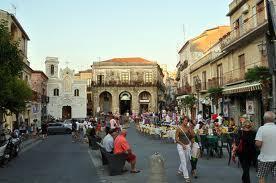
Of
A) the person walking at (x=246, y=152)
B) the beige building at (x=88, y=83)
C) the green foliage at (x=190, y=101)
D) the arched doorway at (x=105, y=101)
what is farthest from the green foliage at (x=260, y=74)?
the beige building at (x=88, y=83)

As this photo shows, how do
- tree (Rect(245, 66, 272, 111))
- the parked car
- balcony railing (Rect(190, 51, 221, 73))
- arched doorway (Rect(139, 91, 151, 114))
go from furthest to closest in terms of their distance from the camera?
arched doorway (Rect(139, 91, 151, 114))
the parked car
balcony railing (Rect(190, 51, 221, 73))
tree (Rect(245, 66, 272, 111))

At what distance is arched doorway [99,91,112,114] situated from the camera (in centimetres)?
7744

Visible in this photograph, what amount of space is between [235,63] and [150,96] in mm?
50909

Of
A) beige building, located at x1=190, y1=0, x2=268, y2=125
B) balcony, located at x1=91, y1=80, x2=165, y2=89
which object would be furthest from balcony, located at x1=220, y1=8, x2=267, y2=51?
balcony, located at x1=91, y1=80, x2=165, y2=89

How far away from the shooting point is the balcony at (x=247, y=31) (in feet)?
75.6

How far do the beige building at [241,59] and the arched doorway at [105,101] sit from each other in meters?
43.9

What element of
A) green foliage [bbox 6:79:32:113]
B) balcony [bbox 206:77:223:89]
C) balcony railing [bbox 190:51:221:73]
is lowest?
green foliage [bbox 6:79:32:113]

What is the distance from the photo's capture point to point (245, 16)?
27500mm

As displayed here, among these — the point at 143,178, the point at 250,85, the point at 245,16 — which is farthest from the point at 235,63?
the point at 143,178

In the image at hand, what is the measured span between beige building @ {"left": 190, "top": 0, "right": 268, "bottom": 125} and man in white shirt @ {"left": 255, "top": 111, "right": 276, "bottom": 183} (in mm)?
14157

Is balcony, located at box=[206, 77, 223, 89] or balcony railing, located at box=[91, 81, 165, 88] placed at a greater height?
balcony railing, located at box=[91, 81, 165, 88]

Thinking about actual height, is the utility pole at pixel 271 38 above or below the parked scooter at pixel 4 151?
above

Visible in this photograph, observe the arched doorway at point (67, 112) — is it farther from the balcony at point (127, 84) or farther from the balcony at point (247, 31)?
the balcony at point (247, 31)

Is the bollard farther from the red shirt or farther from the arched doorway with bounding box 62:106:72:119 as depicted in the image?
the arched doorway with bounding box 62:106:72:119
